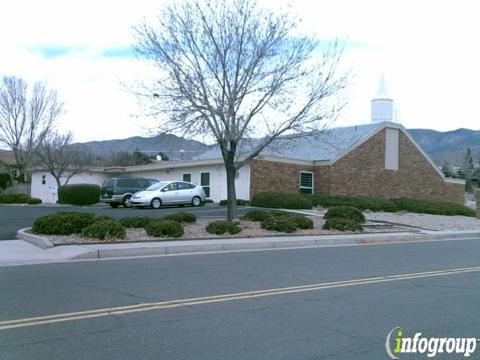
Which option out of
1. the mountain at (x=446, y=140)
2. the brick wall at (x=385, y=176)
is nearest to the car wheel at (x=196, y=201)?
the brick wall at (x=385, y=176)

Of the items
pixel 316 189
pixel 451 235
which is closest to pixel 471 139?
A: pixel 316 189

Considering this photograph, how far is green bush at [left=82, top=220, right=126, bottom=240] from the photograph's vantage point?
1620 centimetres

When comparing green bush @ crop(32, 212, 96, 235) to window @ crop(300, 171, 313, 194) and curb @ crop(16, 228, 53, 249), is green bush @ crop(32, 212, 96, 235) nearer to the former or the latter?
curb @ crop(16, 228, 53, 249)

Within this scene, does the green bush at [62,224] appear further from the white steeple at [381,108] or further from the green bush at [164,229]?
the white steeple at [381,108]

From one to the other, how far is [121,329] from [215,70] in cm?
A: 1429

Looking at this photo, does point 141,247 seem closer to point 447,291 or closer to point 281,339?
point 447,291

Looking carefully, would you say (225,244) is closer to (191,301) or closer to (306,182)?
(191,301)

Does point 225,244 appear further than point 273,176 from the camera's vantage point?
No

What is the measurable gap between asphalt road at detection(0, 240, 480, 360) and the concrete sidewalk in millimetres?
1066

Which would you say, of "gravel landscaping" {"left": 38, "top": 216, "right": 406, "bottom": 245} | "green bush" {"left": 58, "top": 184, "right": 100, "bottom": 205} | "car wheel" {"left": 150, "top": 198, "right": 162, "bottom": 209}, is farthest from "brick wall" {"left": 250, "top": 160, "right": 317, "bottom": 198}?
"green bush" {"left": 58, "top": 184, "right": 100, "bottom": 205}

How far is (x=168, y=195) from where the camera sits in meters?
31.5

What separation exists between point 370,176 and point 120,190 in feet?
51.0

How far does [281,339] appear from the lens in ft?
21.6

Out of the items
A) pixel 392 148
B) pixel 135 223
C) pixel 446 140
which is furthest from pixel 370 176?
pixel 446 140
